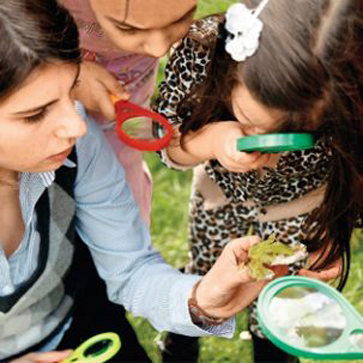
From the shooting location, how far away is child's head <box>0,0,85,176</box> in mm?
1214

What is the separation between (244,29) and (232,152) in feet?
0.78

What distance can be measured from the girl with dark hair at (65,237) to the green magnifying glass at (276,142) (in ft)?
0.52

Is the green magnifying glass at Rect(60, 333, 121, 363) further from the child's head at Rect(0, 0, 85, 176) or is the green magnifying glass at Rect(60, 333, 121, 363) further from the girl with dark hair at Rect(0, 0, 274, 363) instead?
the child's head at Rect(0, 0, 85, 176)

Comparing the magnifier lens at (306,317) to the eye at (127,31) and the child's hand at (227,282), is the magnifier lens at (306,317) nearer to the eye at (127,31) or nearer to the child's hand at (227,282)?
the child's hand at (227,282)

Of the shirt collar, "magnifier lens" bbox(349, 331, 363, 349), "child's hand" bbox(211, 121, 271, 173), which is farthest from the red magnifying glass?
"magnifier lens" bbox(349, 331, 363, 349)

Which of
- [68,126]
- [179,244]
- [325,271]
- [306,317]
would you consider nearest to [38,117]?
[68,126]

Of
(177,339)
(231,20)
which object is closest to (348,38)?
(231,20)

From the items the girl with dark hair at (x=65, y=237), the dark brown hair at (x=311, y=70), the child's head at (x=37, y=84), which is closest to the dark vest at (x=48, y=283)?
the girl with dark hair at (x=65, y=237)

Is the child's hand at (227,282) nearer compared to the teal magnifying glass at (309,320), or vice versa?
the teal magnifying glass at (309,320)

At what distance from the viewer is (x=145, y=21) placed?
1361 millimetres

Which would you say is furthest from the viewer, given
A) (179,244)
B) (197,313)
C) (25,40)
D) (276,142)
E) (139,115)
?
(179,244)

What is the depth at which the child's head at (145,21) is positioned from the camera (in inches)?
53.0

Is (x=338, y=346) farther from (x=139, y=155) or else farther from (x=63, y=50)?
(x=139, y=155)

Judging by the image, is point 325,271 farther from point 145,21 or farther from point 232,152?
point 145,21
